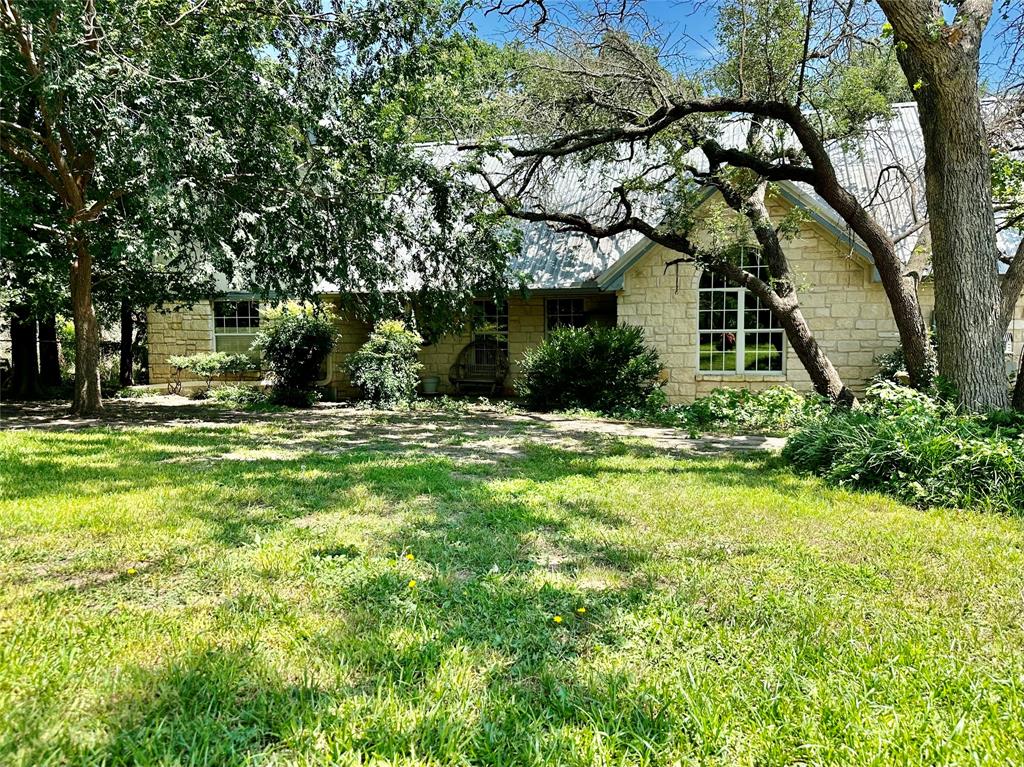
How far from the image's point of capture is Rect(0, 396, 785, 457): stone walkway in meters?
8.45

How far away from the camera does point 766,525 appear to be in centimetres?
435

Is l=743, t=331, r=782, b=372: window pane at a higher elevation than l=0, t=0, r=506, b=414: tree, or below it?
below

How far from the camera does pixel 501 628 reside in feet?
9.06

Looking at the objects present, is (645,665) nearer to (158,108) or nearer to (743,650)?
(743,650)

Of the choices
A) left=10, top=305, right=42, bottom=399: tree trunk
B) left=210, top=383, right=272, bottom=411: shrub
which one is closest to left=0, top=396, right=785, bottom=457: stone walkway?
left=210, top=383, right=272, bottom=411: shrub

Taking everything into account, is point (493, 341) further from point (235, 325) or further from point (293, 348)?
point (235, 325)

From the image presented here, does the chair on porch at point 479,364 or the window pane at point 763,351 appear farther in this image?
the chair on porch at point 479,364

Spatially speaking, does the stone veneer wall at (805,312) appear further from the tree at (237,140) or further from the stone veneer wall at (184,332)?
the stone veneer wall at (184,332)

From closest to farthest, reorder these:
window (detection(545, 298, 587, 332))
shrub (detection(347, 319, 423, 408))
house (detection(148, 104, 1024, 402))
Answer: house (detection(148, 104, 1024, 402)), shrub (detection(347, 319, 423, 408)), window (detection(545, 298, 587, 332))

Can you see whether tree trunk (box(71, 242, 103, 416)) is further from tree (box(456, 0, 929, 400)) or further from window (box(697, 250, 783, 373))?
window (box(697, 250, 783, 373))

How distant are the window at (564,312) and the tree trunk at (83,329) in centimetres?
949

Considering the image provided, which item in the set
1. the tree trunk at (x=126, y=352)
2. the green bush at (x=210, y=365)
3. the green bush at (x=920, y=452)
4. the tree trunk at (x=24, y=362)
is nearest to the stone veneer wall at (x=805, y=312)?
the green bush at (x=920, y=452)

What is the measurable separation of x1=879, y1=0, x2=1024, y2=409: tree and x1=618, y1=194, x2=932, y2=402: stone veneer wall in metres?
5.26

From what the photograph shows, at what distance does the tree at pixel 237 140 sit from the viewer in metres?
7.37
